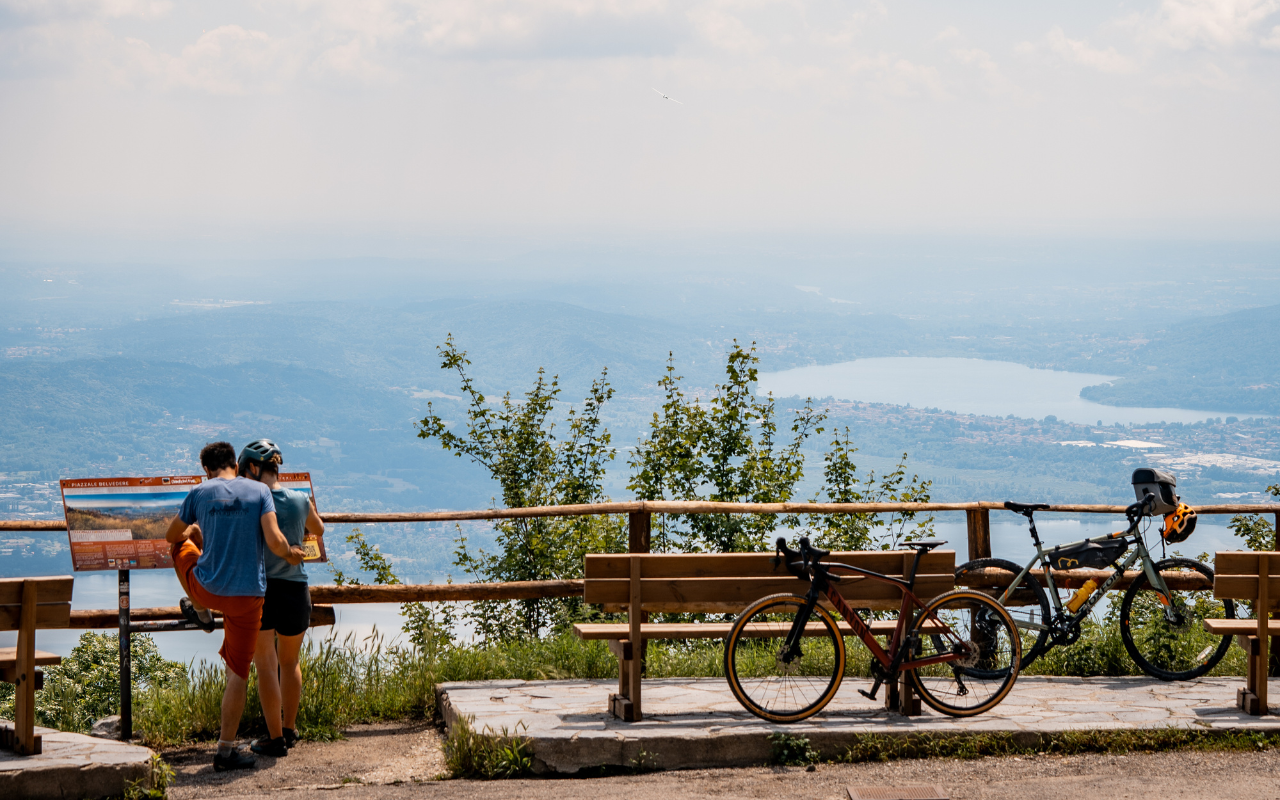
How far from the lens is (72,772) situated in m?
5.11

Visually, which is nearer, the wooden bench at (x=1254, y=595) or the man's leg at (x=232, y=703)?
the man's leg at (x=232, y=703)

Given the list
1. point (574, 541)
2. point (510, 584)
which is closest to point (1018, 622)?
point (510, 584)

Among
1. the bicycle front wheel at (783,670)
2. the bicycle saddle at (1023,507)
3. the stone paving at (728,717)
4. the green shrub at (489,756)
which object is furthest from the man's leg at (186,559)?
the bicycle saddle at (1023,507)

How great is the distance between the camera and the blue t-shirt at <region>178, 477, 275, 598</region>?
5660 mm

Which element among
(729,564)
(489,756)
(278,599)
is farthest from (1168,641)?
(278,599)

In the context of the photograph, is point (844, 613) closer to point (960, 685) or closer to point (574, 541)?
point (960, 685)

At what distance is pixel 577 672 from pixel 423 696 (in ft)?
3.26

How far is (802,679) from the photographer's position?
6.26 meters

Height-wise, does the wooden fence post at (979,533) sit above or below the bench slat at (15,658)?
above

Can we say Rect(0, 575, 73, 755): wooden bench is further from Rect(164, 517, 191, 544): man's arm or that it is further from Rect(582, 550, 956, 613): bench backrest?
Rect(582, 550, 956, 613): bench backrest

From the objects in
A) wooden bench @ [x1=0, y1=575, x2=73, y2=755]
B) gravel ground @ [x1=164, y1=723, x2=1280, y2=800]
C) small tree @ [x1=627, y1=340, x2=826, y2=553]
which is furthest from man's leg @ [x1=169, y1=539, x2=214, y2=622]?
small tree @ [x1=627, y1=340, x2=826, y2=553]

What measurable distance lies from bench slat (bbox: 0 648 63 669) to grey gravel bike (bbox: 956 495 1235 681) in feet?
17.8

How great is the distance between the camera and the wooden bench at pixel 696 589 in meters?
6.06

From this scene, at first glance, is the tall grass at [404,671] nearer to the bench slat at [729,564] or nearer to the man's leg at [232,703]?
the man's leg at [232,703]
